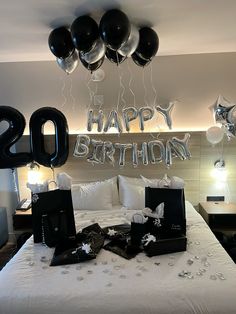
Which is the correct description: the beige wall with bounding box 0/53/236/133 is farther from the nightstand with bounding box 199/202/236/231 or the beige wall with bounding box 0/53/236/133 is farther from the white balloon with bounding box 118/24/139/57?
the white balloon with bounding box 118/24/139/57

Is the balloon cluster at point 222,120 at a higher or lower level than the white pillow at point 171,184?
higher

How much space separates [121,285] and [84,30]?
1587mm

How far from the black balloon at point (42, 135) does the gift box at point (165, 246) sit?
0.97m

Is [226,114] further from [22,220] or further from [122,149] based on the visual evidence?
[22,220]

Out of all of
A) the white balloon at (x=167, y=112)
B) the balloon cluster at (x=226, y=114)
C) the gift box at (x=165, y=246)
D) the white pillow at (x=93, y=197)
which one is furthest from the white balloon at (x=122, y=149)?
the gift box at (x=165, y=246)

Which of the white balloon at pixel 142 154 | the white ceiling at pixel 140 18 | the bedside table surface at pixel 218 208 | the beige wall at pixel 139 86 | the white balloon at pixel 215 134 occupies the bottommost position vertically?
the bedside table surface at pixel 218 208

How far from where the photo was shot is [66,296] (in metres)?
1.55

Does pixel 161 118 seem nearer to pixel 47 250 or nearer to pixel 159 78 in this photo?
pixel 159 78

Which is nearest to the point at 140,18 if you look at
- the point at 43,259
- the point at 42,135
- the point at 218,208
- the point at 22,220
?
the point at 42,135

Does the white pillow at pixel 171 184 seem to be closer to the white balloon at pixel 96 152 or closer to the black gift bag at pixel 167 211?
the black gift bag at pixel 167 211

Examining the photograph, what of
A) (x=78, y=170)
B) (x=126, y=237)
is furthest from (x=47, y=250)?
(x=78, y=170)

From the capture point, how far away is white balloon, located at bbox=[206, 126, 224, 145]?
289 cm

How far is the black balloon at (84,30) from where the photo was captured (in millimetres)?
1760

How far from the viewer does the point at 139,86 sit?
10.2 ft
